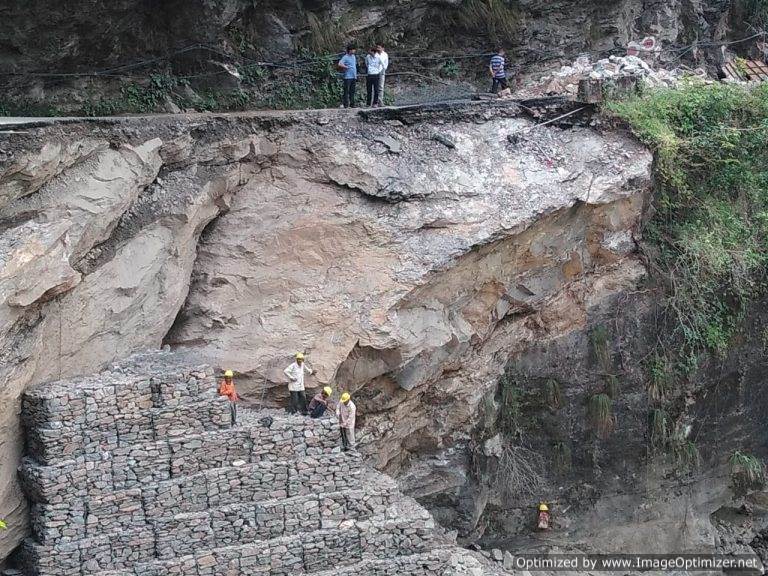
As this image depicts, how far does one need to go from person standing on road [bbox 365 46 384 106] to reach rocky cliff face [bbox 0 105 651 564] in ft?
3.63

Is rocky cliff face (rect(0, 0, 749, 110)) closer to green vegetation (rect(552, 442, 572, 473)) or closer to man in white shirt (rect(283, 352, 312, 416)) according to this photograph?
man in white shirt (rect(283, 352, 312, 416))

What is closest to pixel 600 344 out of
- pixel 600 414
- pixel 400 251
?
pixel 600 414

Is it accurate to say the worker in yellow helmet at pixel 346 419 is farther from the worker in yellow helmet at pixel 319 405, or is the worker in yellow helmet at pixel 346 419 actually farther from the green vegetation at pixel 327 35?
the green vegetation at pixel 327 35

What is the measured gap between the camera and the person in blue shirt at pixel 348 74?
42.7ft

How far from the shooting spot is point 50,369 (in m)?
10.0

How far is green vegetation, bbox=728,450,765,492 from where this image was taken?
14.9 meters

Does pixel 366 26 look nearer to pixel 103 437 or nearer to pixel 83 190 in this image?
pixel 83 190

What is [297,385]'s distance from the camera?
10758mm

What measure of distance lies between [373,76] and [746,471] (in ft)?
25.2

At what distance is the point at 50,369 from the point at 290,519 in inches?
106

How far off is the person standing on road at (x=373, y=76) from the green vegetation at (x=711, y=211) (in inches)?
127

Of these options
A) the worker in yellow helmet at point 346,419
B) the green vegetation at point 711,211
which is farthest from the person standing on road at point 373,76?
the worker in yellow helmet at point 346,419

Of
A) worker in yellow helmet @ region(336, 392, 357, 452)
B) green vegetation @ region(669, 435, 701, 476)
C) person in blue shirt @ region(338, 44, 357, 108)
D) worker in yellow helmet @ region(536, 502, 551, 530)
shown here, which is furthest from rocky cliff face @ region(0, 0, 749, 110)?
worker in yellow helmet @ region(536, 502, 551, 530)

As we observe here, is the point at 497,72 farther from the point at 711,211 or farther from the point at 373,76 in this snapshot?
the point at 711,211
